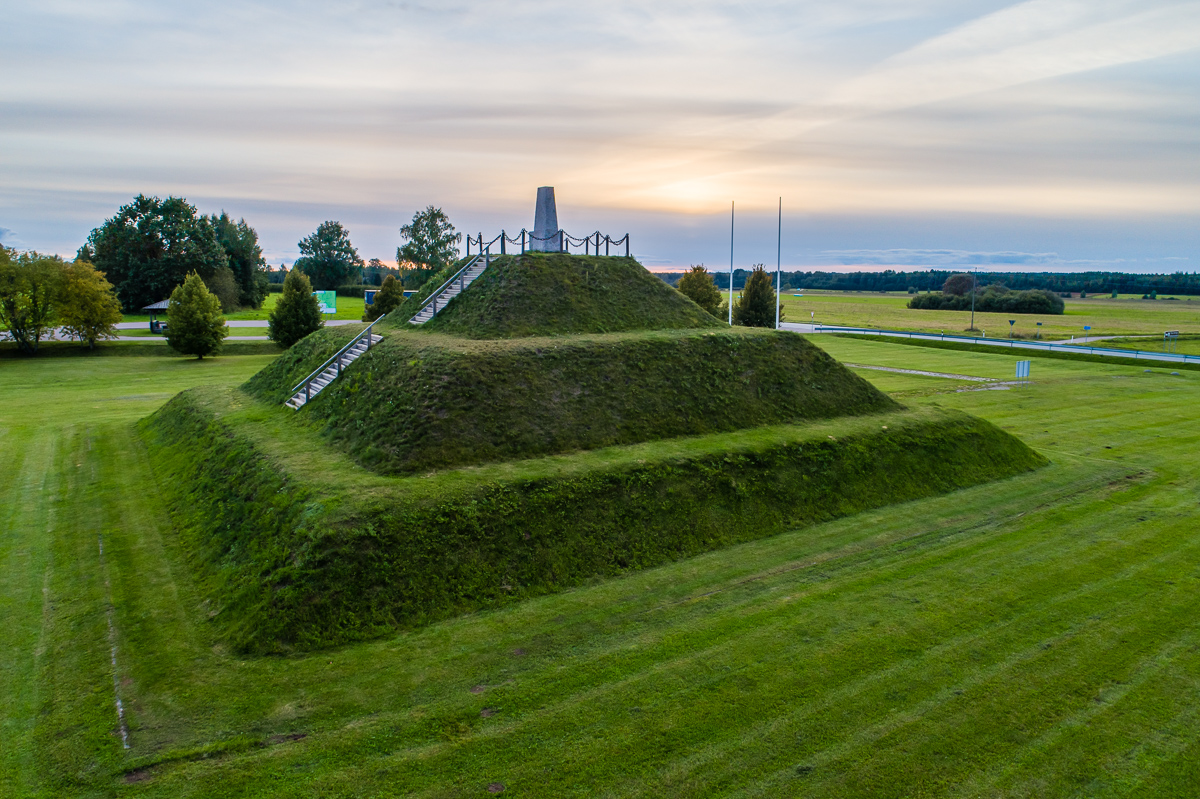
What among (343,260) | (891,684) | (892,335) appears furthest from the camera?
(343,260)

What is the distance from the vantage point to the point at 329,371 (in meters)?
24.8

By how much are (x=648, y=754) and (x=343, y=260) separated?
120963 millimetres

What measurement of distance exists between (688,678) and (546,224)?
22.3 metres

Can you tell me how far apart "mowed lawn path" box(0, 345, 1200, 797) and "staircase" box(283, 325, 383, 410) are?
21.9 ft

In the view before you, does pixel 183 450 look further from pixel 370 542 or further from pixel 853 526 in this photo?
pixel 853 526

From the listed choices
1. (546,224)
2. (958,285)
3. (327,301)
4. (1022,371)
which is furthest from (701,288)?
(958,285)

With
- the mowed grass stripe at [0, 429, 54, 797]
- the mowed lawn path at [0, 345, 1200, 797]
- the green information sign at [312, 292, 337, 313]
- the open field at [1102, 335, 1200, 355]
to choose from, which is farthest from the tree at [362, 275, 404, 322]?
the open field at [1102, 335, 1200, 355]

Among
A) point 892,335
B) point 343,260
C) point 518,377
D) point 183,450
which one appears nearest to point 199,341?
point 183,450

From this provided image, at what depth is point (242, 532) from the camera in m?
15.6

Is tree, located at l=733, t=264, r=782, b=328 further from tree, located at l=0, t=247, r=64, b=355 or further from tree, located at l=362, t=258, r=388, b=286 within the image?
tree, located at l=362, t=258, r=388, b=286

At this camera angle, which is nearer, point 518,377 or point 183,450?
point 518,377

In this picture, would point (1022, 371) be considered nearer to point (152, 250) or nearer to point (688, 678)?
point (688, 678)

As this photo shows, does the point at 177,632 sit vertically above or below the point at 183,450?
below

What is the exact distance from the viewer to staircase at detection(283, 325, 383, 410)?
24.1 m
